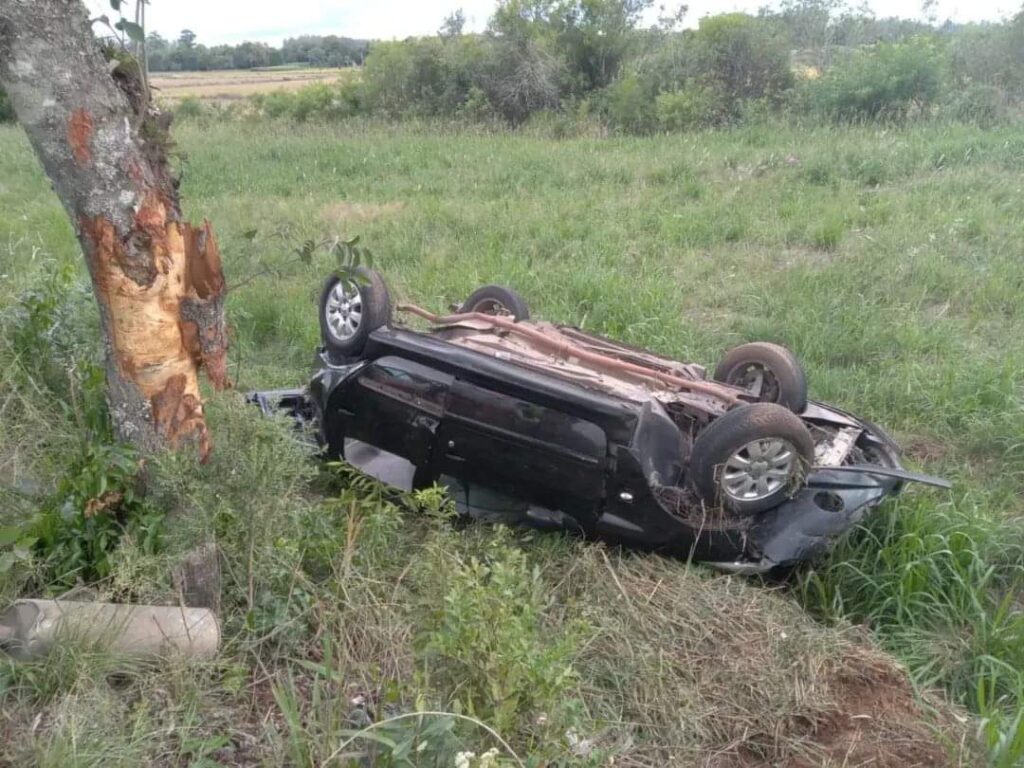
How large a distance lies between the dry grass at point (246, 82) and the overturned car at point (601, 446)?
19378mm

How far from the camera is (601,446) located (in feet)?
11.9

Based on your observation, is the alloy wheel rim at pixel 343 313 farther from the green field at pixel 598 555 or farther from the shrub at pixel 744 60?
the shrub at pixel 744 60

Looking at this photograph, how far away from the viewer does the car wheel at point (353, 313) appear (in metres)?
4.29

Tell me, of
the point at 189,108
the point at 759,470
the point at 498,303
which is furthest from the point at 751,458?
the point at 189,108

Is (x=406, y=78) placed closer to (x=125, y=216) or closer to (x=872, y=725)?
(x=125, y=216)

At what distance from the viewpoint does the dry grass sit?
22531 mm

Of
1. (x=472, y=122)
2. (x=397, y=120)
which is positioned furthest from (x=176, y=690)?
(x=397, y=120)

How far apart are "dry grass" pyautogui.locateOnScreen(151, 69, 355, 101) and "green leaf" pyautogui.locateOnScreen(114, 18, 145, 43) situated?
2038cm

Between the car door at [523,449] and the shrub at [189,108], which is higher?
the shrub at [189,108]

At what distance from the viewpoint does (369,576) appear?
3178 mm

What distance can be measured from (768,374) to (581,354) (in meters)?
1.05

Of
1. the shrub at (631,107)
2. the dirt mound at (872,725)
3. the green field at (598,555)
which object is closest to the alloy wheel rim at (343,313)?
the green field at (598,555)

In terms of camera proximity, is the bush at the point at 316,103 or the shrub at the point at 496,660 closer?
the shrub at the point at 496,660

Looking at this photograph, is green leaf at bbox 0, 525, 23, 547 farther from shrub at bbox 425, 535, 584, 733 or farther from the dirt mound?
the dirt mound
